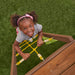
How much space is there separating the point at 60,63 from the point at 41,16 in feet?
3.08

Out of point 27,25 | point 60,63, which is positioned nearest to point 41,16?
point 27,25

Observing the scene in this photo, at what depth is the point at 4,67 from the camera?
154 cm

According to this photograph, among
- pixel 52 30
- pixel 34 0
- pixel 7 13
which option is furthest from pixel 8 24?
pixel 52 30

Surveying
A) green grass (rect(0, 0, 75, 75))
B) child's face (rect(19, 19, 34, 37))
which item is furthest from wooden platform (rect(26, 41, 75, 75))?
green grass (rect(0, 0, 75, 75))

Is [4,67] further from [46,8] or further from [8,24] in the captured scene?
[46,8]

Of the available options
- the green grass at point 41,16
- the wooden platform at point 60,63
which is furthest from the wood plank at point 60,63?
the green grass at point 41,16

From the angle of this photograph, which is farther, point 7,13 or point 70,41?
point 7,13

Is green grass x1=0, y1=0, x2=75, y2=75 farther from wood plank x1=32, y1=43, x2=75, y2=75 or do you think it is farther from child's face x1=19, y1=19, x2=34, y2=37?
child's face x1=19, y1=19, x2=34, y2=37

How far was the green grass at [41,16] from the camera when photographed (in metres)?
1.65

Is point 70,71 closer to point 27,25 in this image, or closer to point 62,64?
point 62,64

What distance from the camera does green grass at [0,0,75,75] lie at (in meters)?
1.65

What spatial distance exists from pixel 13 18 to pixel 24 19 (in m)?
0.20

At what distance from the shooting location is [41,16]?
5.80ft

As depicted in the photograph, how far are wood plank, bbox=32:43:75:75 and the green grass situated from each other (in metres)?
0.52
